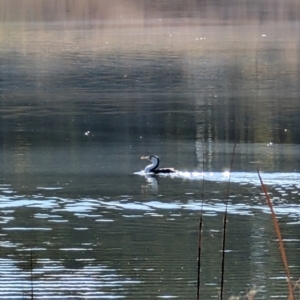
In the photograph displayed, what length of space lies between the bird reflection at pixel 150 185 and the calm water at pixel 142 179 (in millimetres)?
30

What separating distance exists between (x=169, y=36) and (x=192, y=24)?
47.8 feet

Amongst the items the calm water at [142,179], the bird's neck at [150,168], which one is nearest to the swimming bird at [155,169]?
the bird's neck at [150,168]

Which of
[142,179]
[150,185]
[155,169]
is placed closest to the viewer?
[150,185]

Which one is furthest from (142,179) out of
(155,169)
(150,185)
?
(150,185)

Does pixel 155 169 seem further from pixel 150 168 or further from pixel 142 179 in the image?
pixel 142 179

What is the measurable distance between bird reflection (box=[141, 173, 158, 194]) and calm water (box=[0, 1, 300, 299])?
0.10 feet

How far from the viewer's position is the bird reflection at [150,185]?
45.6ft

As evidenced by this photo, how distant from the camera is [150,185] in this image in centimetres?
1425

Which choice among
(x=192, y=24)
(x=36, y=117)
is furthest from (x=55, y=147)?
(x=192, y=24)

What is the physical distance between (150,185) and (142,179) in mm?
470

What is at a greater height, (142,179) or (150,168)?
(150,168)

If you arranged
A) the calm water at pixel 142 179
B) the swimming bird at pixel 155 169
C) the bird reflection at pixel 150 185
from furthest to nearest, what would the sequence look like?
the swimming bird at pixel 155 169
the bird reflection at pixel 150 185
the calm water at pixel 142 179

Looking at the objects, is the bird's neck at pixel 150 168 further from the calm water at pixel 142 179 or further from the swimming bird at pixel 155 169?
the calm water at pixel 142 179

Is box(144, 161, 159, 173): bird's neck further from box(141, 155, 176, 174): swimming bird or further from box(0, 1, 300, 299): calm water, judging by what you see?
box(0, 1, 300, 299): calm water
